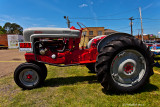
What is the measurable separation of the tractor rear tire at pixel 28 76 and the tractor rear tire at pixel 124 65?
1532mm

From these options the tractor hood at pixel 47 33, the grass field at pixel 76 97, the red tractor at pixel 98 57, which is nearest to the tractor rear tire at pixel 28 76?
the red tractor at pixel 98 57

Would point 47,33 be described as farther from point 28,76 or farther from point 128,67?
point 128,67

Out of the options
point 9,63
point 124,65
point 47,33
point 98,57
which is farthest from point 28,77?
point 9,63

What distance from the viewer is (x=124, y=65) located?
2.29m

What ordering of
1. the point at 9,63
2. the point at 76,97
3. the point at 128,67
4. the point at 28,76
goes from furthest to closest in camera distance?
1. the point at 9,63
2. the point at 28,76
3. the point at 128,67
4. the point at 76,97

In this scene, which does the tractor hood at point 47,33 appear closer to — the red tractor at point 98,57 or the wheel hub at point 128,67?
the red tractor at point 98,57

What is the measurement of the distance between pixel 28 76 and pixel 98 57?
1.84 m

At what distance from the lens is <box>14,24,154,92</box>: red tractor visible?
7.12 feet

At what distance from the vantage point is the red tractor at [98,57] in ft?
7.12

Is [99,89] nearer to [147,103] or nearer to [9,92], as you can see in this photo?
[147,103]

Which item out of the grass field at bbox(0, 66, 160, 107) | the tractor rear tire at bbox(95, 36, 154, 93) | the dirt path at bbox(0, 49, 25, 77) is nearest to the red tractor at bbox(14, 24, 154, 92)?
the tractor rear tire at bbox(95, 36, 154, 93)

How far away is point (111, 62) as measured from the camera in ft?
7.09

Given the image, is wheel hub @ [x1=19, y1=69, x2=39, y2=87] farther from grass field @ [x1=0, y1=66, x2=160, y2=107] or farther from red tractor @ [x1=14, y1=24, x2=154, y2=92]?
grass field @ [x1=0, y1=66, x2=160, y2=107]

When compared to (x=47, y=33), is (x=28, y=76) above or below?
below
